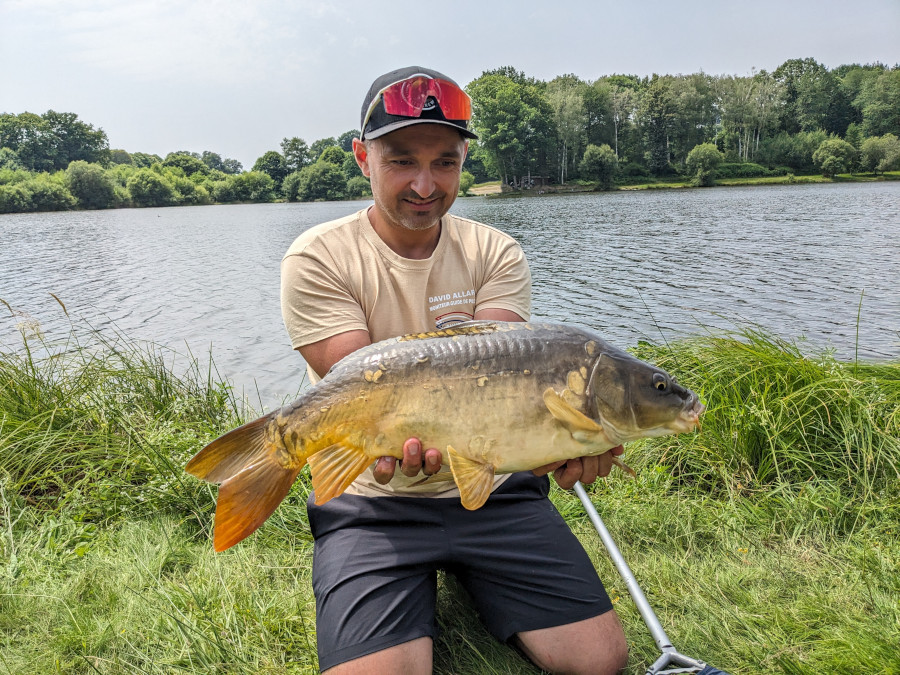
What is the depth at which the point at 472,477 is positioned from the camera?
1.82 meters

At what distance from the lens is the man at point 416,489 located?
2035mm

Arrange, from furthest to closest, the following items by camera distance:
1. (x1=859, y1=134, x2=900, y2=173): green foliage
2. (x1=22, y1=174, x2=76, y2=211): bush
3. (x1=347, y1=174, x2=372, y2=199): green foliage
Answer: (x1=347, y1=174, x2=372, y2=199): green foliage, (x1=22, y1=174, x2=76, y2=211): bush, (x1=859, y1=134, x2=900, y2=173): green foliage

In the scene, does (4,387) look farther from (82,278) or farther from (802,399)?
(82,278)

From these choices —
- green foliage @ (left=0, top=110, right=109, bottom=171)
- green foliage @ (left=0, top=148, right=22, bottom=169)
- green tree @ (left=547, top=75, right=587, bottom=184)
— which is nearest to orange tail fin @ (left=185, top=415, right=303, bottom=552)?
green tree @ (left=547, top=75, right=587, bottom=184)

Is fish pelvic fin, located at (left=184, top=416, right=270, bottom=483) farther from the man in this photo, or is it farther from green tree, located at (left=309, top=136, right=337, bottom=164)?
green tree, located at (left=309, top=136, right=337, bottom=164)

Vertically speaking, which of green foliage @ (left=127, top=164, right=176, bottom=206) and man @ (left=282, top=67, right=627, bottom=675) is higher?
green foliage @ (left=127, top=164, right=176, bottom=206)

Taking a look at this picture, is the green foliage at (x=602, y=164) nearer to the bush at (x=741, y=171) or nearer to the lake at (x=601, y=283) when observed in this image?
the bush at (x=741, y=171)

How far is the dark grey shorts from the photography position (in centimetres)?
Answer: 206

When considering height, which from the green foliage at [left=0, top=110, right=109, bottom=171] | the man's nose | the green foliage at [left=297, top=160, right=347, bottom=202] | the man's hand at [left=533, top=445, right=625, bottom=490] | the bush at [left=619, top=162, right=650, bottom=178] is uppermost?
the green foliage at [left=0, top=110, right=109, bottom=171]

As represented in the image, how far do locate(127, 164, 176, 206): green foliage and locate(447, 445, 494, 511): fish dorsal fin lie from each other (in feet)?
249

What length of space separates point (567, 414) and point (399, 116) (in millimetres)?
1290

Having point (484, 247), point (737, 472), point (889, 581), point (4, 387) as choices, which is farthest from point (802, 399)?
point (4, 387)

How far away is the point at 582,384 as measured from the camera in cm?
183

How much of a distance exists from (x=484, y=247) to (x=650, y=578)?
1601 mm
